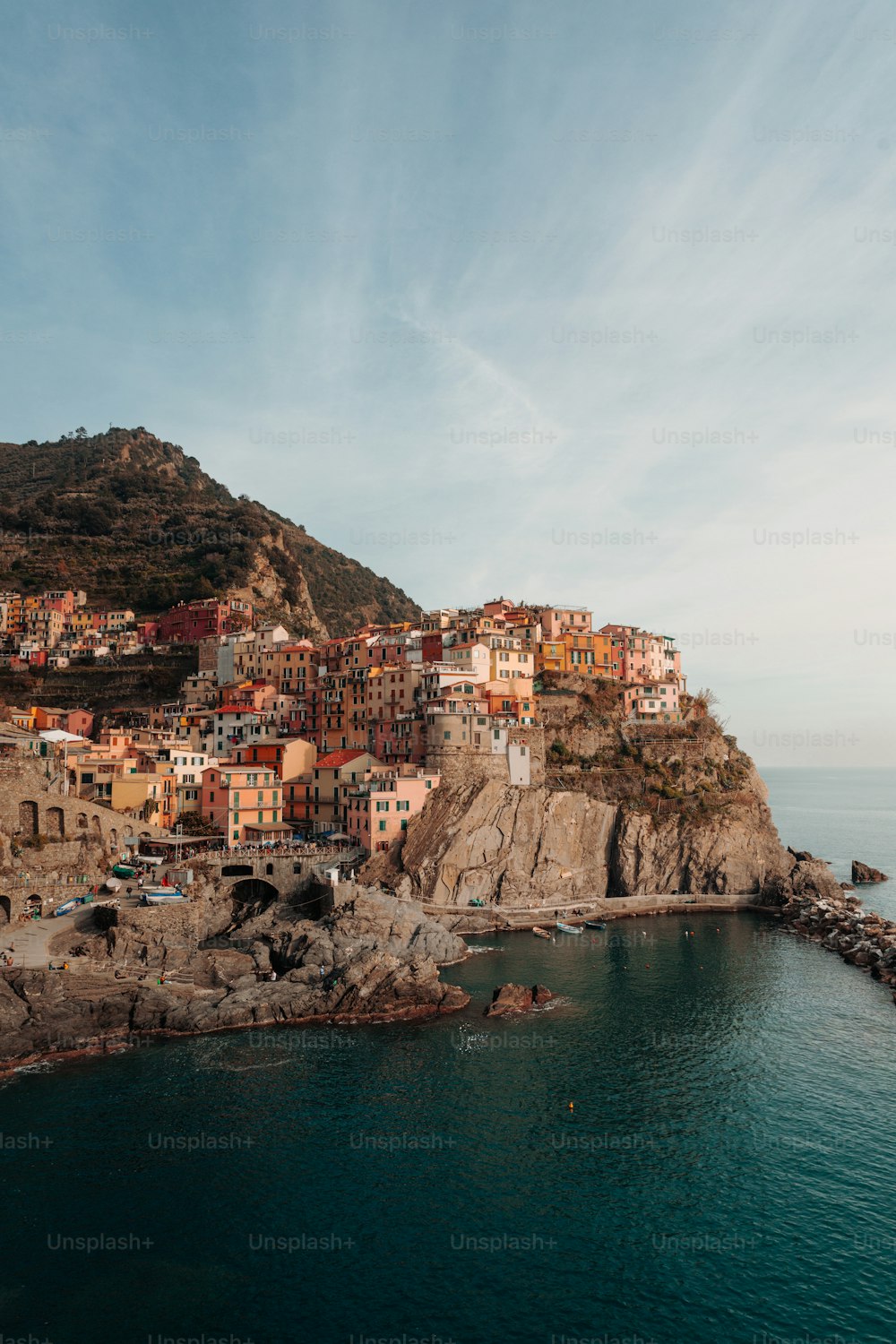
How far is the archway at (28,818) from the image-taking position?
50.6 m

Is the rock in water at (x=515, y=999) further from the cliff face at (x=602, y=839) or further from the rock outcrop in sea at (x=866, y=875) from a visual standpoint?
the rock outcrop in sea at (x=866, y=875)

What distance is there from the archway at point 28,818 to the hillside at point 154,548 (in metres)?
64.0

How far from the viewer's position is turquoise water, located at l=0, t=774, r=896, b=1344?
2156 cm

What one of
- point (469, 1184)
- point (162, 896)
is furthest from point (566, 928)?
point (469, 1184)

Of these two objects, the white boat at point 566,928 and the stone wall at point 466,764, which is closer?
the white boat at point 566,928

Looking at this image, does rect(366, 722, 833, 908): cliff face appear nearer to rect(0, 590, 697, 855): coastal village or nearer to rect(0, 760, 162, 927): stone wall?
rect(0, 590, 697, 855): coastal village

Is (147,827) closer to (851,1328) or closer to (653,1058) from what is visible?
(653,1058)

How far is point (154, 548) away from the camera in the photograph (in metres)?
129

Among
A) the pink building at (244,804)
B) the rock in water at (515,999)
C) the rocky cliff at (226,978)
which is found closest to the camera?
the rocky cliff at (226,978)

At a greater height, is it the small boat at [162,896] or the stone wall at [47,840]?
the stone wall at [47,840]

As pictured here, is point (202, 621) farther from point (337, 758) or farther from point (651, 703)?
point (651, 703)

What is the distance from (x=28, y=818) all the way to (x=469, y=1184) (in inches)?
1457

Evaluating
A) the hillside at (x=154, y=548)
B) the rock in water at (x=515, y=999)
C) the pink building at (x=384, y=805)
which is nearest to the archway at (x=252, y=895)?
the pink building at (x=384, y=805)

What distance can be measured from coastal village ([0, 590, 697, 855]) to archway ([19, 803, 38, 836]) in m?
6.75
